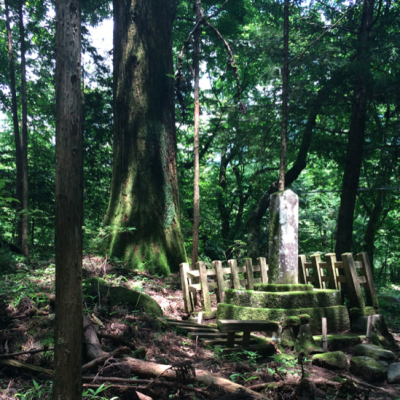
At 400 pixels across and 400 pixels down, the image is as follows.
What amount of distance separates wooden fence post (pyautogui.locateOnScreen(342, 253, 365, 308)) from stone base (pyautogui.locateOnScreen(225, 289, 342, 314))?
623 mm

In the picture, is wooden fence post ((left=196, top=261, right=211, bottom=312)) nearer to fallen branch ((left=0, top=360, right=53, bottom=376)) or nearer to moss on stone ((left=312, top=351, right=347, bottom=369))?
moss on stone ((left=312, top=351, right=347, bottom=369))

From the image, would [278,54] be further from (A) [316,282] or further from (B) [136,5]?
(A) [316,282]

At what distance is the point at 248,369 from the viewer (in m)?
5.06

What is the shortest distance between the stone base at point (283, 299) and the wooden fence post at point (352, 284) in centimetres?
62

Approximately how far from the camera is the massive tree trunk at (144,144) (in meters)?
10.2

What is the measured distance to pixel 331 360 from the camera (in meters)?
5.48

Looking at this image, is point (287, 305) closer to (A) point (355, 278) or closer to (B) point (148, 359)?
(A) point (355, 278)

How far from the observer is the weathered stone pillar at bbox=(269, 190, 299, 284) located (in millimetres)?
7664

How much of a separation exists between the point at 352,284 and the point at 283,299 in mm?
2117

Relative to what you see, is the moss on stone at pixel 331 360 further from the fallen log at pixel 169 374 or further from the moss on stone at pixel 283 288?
the fallen log at pixel 169 374

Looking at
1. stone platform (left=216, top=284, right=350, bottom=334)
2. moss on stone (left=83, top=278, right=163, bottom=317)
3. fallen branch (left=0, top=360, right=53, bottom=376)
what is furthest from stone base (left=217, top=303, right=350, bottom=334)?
fallen branch (left=0, top=360, right=53, bottom=376)

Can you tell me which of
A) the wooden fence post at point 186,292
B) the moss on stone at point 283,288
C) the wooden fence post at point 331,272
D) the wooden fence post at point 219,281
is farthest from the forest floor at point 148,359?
the wooden fence post at point 331,272

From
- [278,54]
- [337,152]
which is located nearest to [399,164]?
[337,152]

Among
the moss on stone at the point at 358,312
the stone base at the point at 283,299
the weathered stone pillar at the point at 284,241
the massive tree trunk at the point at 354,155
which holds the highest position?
the massive tree trunk at the point at 354,155
